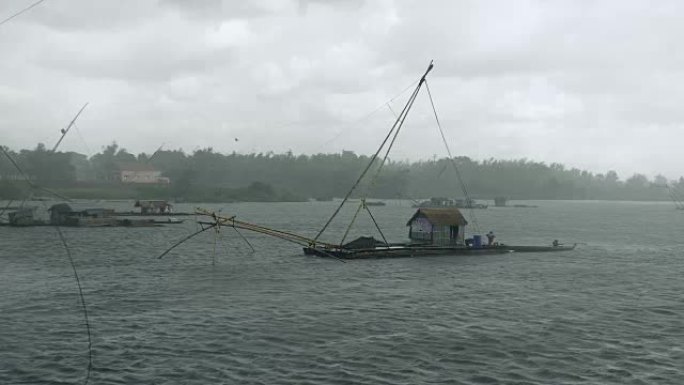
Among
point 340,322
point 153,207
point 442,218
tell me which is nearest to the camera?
point 340,322

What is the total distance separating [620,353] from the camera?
24719mm

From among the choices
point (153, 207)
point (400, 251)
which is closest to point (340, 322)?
point (400, 251)

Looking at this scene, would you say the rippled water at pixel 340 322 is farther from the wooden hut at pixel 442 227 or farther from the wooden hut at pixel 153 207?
the wooden hut at pixel 153 207

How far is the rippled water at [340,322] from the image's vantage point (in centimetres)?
2181

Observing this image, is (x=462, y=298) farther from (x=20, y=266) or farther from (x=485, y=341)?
(x=20, y=266)

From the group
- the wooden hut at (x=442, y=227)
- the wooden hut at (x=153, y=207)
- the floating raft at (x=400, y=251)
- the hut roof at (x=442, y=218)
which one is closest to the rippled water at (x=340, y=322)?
the floating raft at (x=400, y=251)

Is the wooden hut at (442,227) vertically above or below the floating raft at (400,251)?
above

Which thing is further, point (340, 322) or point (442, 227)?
point (442, 227)

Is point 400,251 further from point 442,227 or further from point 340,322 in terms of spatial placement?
point 340,322

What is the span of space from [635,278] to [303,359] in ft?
112

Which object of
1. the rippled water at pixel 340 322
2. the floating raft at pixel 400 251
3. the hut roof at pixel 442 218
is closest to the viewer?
the rippled water at pixel 340 322

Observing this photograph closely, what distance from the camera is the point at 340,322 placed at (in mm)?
29172

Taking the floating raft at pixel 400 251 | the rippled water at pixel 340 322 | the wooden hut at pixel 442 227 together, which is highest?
the wooden hut at pixel 442 227

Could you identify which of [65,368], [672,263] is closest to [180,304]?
[65,368]
